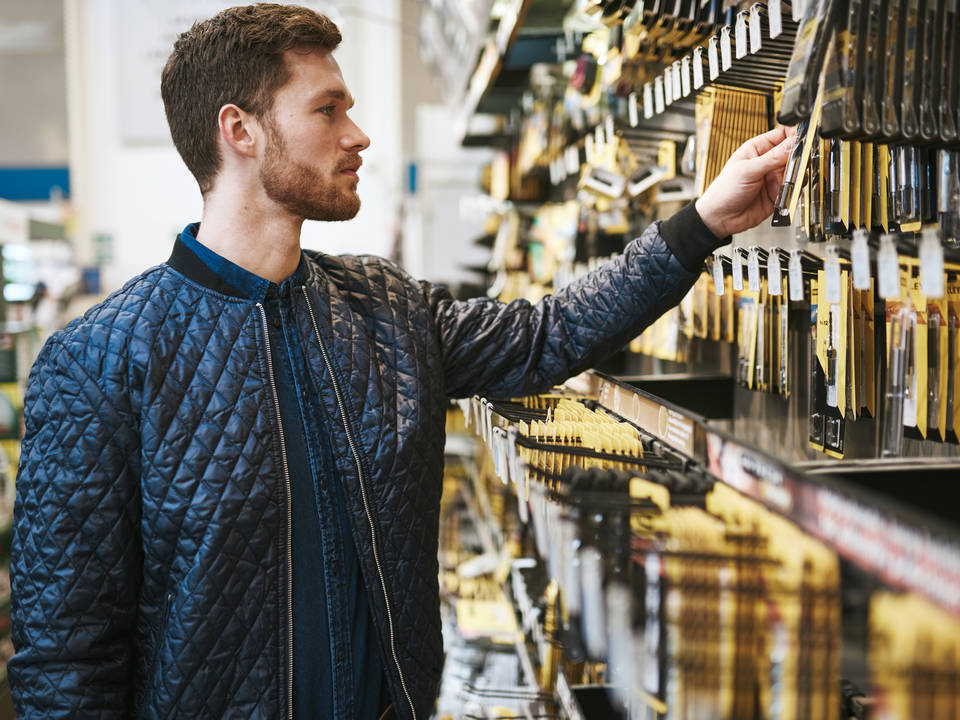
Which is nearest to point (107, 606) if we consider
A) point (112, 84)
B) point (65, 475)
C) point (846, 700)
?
point (65, 475)

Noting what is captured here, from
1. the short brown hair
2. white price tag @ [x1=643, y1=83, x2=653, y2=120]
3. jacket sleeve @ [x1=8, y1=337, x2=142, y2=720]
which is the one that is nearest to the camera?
jacket sleeve @ [x1=8, y1=337, x2=142, y2=720]

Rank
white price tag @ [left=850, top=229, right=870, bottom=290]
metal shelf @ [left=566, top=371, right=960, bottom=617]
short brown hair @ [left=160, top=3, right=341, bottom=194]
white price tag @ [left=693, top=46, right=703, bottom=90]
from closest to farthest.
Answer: metal shelf @ [left=566, top=371, right=960, bottom=617] < white price tag @ [left=850, top=229, right=870, bottom=290] < short brown hair @ [left=160, top=3, right=341, bottom=194] < white price tag @ [left=693, top=46, right=703, bottom=90]

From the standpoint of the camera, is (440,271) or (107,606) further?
(440,271)

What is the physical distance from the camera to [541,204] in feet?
15.3

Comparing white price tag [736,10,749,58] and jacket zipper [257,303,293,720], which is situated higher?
white price tag [736,10,749,58]

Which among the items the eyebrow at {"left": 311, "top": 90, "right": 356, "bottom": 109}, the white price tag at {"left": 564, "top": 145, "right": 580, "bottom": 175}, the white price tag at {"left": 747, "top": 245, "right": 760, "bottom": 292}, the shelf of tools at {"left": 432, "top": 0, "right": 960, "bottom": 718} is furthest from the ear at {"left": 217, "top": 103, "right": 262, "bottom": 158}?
the white price tag at {"left": 564, "top": 145, "right": 580, "bottom": 175}

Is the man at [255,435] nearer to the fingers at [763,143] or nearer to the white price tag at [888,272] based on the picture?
the fingers at [763,143]

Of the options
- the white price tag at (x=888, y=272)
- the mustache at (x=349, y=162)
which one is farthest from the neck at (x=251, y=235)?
the white price tag at (x=888, y=272)

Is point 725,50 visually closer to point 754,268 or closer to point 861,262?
point 754,268

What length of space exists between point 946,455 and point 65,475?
1291 mm

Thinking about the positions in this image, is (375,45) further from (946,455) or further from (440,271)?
(946,455)

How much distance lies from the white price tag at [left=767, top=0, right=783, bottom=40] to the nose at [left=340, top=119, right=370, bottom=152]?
2.22 feet

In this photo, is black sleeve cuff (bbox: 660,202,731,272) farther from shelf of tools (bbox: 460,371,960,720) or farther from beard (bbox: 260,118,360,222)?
beard (bbox: 260,118,360,222)

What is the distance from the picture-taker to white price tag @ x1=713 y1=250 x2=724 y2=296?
5.27ft
